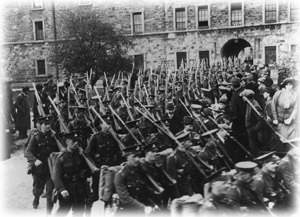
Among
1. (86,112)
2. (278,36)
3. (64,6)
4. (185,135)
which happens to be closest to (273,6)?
(278,36)

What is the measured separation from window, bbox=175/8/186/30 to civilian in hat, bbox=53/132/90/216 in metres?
28.6

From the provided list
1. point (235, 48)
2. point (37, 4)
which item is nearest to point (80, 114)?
point (235, 48)

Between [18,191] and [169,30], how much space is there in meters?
26.6

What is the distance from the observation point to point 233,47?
36.6 m

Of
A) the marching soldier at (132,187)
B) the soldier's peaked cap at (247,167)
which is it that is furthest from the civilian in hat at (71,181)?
the soldier's peaked cap at (247,167)

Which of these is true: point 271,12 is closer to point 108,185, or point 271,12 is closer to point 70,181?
point 70,181

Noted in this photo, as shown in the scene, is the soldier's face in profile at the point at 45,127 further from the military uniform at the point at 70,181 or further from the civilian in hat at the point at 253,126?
the civilian in hat at the point at 253,126

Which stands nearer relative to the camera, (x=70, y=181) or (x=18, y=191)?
(x=70, y=181)

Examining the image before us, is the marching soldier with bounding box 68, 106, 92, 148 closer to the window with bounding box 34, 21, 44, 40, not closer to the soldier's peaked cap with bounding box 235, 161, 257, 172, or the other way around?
the soldier's peaked cap with bounding box 235, 161, 257, 172

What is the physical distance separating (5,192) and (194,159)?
5.23m

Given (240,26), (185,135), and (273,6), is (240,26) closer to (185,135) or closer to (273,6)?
(273,6)

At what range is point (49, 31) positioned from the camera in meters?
37.8

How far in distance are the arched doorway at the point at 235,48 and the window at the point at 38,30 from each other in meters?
14.3

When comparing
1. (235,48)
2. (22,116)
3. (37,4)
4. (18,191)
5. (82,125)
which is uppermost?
(37,4)
